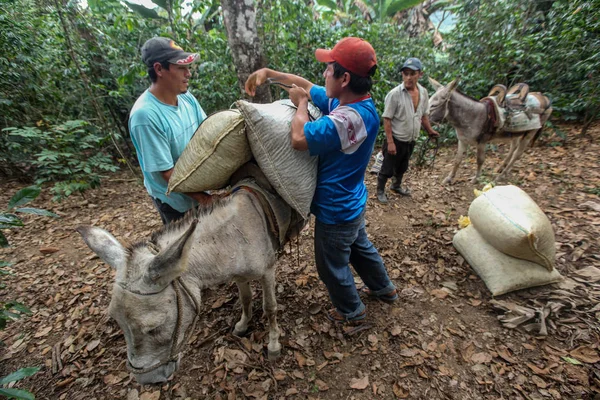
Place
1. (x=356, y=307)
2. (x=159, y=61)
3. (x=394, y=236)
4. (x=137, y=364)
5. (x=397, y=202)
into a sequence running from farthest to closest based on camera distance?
1. (x=397, y=202)
2. (x=394, y=236)
3. (x=356, y=307)
4. (x=159, y=61)
5. (x=137, y=364)

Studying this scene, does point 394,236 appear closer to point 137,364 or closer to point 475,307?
point 475,307

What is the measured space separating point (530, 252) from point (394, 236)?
1686 millimetres

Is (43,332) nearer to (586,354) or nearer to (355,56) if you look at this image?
(355,56)

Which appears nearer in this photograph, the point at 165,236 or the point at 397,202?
the point at 165,236

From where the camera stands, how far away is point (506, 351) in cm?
249

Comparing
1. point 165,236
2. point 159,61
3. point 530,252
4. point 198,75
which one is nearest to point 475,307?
point 530,252

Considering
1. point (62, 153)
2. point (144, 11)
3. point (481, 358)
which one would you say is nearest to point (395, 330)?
point (481, 358)

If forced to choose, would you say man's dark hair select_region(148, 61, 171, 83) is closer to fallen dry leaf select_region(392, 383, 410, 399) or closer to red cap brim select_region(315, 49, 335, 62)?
red cap brim select_region(315, 49, 335, 62)

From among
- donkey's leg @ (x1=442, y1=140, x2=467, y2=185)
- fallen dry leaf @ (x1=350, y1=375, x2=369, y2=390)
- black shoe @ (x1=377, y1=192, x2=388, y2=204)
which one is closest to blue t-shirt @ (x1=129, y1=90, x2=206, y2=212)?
fallen dry leaf @ (x1=350, y1=375, x2=369, y2=390)

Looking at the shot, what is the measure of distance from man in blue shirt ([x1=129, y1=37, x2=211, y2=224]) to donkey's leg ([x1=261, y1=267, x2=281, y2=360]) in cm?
95

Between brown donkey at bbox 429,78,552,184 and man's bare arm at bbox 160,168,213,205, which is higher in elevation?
brown donkey at bbox 429,78,552,184

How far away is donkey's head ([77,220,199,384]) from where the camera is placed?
1464mm

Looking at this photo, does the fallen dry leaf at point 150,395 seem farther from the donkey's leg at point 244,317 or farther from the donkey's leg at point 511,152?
the donkey's leg at point 511,152

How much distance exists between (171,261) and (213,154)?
767mm
